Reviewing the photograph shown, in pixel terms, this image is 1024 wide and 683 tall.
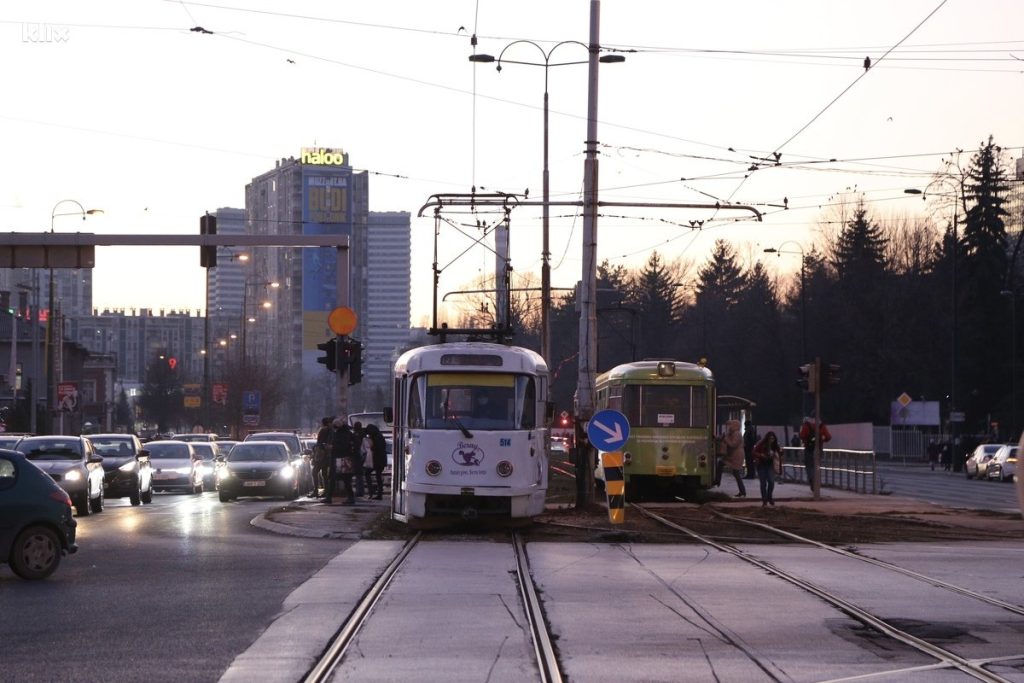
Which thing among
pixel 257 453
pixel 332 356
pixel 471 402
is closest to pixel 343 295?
pixel 332 356

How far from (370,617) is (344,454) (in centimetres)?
1704

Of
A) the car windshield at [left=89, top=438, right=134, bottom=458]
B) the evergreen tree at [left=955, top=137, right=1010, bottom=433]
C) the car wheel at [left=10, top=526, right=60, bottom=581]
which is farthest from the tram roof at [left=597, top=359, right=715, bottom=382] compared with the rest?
the evergreen tree at [left=955, top=137, right=1010, bottom=433]

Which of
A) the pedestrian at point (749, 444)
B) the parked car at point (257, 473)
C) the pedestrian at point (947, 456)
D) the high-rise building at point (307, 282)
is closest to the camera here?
the parked car at point (257, 473)

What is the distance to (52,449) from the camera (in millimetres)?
29625

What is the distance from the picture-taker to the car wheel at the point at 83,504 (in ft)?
95.4

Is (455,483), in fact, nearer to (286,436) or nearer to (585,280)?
(585,280)

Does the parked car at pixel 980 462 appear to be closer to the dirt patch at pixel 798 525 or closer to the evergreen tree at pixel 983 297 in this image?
the evergreen tree at pixel 983 297

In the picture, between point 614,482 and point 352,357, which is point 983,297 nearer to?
point 352,357

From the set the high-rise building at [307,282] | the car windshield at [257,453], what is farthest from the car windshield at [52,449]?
the high-rise building at [307,282]

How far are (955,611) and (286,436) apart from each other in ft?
116

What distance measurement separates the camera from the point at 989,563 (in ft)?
60.3

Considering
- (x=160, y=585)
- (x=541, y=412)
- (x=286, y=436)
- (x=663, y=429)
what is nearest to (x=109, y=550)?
(x=160, y=585)

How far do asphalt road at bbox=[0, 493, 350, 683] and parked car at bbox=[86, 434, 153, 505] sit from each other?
416 inches

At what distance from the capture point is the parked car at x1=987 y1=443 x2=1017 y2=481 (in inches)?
2036
